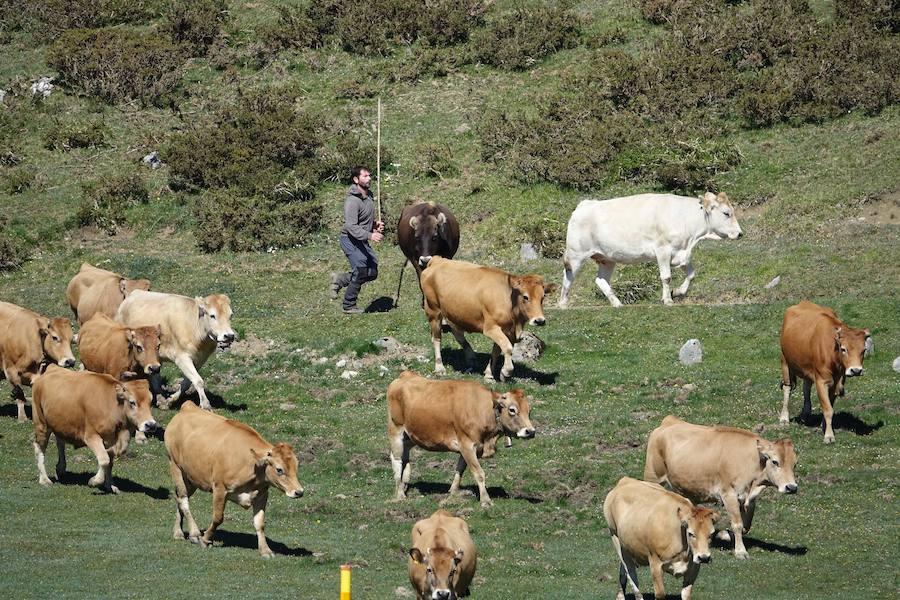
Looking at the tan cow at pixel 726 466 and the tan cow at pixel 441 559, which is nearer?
the tan cow at pixel 441 559

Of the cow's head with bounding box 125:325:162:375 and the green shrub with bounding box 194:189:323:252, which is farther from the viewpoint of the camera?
the green shrub with bounding box 194:189:323:252

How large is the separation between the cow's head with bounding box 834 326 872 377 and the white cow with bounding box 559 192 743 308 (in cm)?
938

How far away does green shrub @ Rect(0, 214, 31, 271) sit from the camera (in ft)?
127

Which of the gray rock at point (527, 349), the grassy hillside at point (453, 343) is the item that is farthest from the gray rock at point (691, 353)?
the gray rock at point (527, 349)

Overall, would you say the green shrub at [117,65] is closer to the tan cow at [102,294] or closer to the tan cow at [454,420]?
the tan cow at [102,294]

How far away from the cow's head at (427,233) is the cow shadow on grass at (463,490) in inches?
418

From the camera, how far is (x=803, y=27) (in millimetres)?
45094

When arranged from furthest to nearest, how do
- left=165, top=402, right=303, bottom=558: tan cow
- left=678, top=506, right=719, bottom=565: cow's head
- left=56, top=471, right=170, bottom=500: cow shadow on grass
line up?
left=56, top=471, right=170, bottom=500: cow shadow on grass, left=165, top=402, right=303, bottom=558: tan cow, left=678, top=506, right=719, bottom=565: cow's head

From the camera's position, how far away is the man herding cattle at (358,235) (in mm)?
31250

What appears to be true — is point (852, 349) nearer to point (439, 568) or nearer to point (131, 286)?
point (439, 568)

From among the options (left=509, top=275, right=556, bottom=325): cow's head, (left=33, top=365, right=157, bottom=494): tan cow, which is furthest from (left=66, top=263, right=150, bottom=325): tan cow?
(left=509, top=275, right=556, bottom=325): cow's head

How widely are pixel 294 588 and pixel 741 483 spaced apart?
622 centimetres

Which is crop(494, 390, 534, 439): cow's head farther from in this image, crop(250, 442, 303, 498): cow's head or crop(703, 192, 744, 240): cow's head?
crop(703, 192, 744, 240): cow's head

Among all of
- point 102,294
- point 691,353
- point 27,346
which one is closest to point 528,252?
point 691,353
